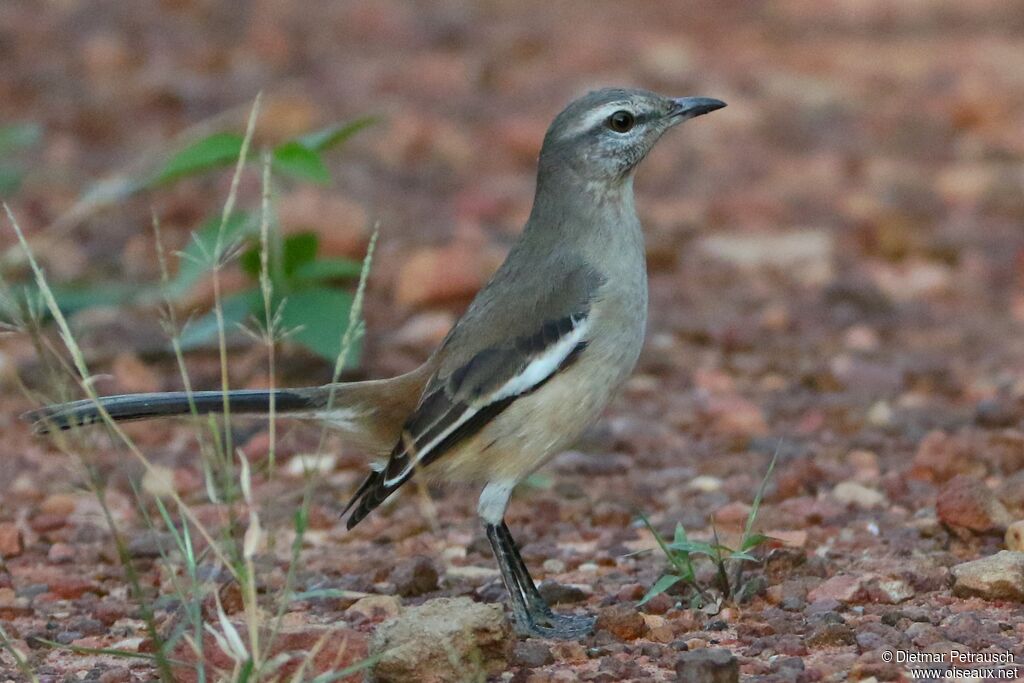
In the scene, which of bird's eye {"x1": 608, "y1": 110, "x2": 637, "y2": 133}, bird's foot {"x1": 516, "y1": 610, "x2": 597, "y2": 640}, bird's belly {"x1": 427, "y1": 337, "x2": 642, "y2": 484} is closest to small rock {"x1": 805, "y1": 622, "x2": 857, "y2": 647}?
bird's foot {"x1": 516, "y1": 610, "x2": 597, "y2": 640}

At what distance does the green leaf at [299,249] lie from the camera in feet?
25.3

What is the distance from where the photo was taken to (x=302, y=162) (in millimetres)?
6762

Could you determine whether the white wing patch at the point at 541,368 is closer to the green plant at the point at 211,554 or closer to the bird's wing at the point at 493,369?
the bird's wing at the point at 493,369

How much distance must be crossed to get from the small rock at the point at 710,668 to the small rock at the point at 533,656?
576 mm

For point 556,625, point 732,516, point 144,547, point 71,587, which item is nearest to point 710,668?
point 556,625

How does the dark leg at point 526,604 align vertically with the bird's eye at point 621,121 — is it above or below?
below

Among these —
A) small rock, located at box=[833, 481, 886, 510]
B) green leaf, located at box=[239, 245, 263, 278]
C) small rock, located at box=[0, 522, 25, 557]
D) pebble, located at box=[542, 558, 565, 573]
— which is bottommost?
pebble, located at box=[542, 558, 565, 573]

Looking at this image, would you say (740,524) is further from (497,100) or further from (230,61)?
(230,61)

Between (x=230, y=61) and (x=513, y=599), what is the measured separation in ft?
27.1

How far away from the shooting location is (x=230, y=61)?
12484 mm

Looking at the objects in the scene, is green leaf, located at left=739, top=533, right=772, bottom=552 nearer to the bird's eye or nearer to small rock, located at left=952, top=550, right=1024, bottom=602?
small rock, located at left=952, top=550, right=1024, bottom=602

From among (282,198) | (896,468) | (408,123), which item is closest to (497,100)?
(408,123)

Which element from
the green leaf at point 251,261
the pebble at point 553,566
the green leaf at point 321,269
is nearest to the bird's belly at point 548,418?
the pebble at point 553,566

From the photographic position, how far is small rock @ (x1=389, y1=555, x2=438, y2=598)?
538 centimetres
